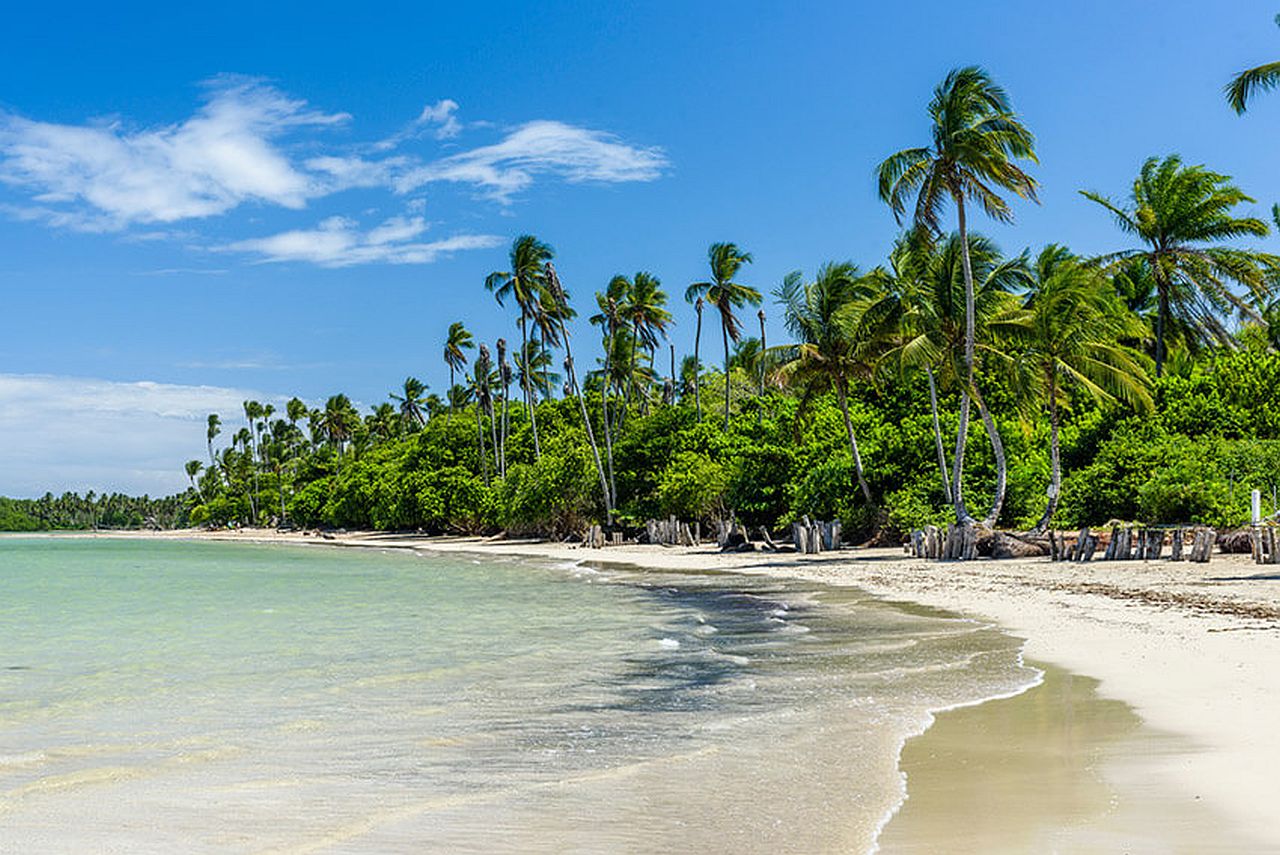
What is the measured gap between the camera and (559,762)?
7.40 metres

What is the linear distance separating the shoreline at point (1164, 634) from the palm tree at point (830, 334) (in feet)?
22.1

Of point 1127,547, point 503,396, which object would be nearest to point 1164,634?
point 1127,547

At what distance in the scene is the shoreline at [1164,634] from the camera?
6148 millimetres

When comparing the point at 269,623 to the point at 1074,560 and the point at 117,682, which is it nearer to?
the point at 117,682

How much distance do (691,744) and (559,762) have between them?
108cm

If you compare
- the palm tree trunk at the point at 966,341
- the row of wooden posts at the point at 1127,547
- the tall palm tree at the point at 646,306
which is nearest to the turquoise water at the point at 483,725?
the row of wooden posts at the point at 1127,547

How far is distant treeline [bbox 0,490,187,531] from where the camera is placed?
187 meters

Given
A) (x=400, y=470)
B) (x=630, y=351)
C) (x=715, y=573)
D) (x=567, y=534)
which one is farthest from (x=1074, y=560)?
(x=400, y=470)

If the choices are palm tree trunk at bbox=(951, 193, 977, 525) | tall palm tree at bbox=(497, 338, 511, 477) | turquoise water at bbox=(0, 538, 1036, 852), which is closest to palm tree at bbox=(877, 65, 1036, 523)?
palm tree trunk at bbox=(951, 193, 977, 525)

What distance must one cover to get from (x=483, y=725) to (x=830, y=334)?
2752 centimetres

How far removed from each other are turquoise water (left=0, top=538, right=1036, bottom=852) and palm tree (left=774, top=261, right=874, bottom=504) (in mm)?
15218

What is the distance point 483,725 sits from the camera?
29.6 feet

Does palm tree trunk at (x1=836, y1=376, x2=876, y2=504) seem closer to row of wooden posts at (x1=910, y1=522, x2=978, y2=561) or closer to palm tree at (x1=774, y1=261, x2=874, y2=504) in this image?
palm tree at (x1=774, y1=261, x2=874, y2=504)

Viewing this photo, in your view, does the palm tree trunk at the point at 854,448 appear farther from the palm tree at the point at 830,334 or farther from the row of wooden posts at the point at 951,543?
Answer: the row of wooden posts at the point at 951,543
